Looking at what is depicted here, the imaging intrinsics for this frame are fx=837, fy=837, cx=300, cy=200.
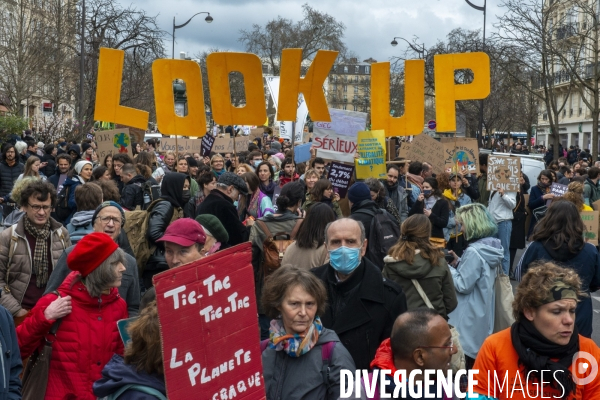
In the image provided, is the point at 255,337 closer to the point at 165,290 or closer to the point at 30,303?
the point at 165,290

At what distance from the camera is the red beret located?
4.30m

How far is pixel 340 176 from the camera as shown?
11633 mm

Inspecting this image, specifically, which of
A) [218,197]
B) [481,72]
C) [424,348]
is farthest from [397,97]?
[424,348]

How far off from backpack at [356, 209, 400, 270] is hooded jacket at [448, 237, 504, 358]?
3.09ft

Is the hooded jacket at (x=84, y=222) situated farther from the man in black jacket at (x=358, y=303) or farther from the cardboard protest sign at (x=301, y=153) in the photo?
the cardboard protest sign at (x=301, y=153)

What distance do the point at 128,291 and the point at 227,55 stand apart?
6.55m

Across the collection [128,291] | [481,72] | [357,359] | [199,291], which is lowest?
[357,359]

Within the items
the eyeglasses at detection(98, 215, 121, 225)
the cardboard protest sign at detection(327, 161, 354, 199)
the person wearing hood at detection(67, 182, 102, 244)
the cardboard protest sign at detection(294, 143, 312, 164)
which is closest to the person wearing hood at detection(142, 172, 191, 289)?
the person wearing hood at detection(67, 182, 102, 244)

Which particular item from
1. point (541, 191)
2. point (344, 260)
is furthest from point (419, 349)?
point (541, 191)

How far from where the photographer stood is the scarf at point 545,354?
3.55m

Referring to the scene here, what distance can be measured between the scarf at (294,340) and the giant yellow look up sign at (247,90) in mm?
7333

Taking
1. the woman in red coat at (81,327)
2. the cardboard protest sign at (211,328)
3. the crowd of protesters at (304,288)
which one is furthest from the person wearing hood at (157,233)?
the cardboard protest sign at (211,328)

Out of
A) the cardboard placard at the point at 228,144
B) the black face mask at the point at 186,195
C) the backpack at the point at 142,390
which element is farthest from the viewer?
the cardboard placard at the point at 228,144

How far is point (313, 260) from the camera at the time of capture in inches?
238
